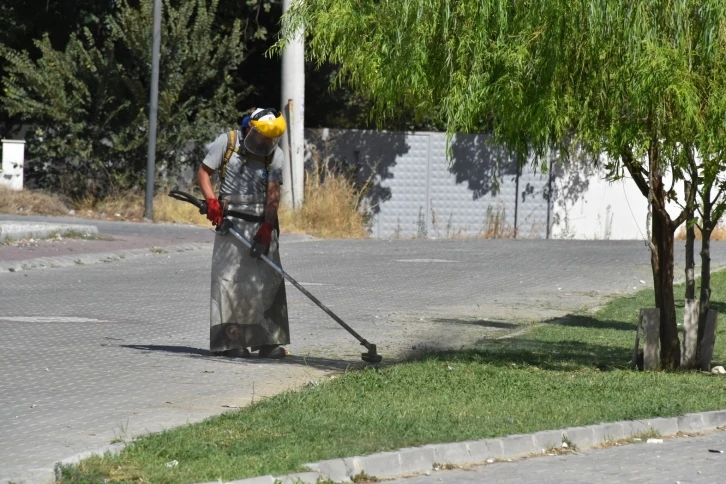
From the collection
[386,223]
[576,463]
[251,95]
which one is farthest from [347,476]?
[251,95]

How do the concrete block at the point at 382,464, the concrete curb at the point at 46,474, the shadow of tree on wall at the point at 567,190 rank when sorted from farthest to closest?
1. the shadow of tree on wall at the point at 567,190
2. the concrete block at the point at 382,464
3. the concrete curb at the point at 46,474

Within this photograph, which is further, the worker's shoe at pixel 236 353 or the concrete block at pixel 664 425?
the worker's shoe at pixel 236 353

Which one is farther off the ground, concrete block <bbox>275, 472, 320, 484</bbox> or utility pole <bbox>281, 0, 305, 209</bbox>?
utility pole <bbox>281, 0, 305, 209</bbox>

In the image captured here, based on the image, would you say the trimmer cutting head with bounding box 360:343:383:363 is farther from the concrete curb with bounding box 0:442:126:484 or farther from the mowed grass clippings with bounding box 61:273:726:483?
the concrete curb with bounding box 0:442:126:484

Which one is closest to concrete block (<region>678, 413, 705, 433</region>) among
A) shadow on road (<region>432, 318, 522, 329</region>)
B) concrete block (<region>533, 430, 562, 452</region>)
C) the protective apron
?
concrete block (<region>533, 430, 562, 452</region>)

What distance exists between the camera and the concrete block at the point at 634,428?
7812 millimetres

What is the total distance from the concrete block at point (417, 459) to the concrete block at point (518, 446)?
54cm

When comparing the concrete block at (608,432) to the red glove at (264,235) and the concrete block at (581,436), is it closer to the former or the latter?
the concrete block at (581,436)

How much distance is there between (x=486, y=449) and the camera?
704 cm

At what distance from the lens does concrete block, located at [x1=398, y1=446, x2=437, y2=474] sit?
6.62 meters

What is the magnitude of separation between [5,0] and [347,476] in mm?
24213

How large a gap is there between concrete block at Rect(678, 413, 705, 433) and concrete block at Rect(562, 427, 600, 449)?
800 mm

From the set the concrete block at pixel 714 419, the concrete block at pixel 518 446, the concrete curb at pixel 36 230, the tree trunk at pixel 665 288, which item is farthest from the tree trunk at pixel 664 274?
the concrete curb at pixel 36 230

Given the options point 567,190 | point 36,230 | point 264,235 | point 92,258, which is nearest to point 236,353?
point 264,235
